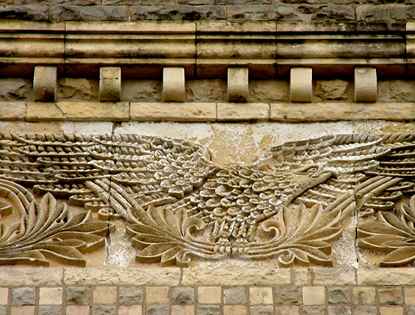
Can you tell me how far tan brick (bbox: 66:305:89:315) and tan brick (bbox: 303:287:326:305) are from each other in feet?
4.13

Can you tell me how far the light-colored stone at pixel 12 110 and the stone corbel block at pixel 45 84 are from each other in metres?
0.12

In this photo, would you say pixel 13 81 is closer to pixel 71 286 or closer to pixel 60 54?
pixel 60 54

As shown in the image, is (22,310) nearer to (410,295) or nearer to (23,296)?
(23,296)

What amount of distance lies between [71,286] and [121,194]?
0.72 m

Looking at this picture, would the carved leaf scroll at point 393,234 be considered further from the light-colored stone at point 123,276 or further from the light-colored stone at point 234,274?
the light-colored stone at point 123,276

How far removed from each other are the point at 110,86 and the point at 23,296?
1566mm

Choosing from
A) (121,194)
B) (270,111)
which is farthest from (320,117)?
(121,194)

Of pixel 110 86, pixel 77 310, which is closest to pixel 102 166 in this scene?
pixel 110 86

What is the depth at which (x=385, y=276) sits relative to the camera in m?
12.6

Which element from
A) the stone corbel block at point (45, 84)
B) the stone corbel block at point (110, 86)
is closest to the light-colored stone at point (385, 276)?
the stone corbel block at point (110, 86)

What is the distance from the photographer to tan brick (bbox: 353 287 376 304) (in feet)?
40.9

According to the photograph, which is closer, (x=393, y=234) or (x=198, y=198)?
(x=393, y=234)

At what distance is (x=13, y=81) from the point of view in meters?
13.5

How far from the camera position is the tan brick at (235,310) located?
1245 centimetres
